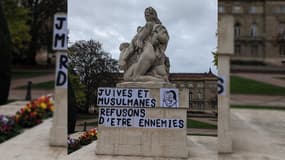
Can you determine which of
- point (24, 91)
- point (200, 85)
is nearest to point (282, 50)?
point (24, 91)

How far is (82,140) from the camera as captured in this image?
9.73 m

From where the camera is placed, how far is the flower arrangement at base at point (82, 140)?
8930mm

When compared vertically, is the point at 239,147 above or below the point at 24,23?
below

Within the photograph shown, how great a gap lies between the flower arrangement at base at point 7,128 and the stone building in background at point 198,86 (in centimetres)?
259

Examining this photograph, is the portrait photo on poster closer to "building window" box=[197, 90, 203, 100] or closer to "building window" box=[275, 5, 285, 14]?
"building window" box=[197, 90, 203, 100]

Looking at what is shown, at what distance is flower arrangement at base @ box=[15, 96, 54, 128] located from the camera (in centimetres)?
895

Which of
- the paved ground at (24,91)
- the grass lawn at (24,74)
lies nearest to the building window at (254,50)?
the paved ground at (24,91)

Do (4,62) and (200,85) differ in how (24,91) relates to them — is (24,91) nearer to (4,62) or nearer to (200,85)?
(4,62)

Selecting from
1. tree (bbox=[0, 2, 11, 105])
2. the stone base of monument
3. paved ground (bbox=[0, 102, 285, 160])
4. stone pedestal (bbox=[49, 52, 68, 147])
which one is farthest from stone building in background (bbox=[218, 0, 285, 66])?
stone pedestal (bbox=[49, 52, 68, 147])

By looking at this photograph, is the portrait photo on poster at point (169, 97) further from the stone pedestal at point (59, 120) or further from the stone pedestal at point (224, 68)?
the stone pedestal at point (59, 120)

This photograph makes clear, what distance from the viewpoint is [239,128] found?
11.2 meters

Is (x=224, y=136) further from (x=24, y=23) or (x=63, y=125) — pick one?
(x=24, y=23)

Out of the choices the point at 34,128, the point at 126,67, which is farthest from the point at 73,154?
the point at 126,67

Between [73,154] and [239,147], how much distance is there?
11.7 ft
